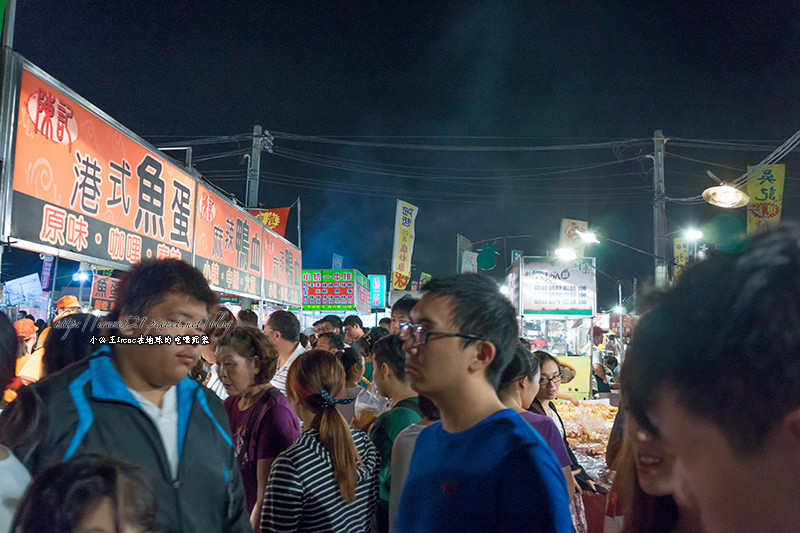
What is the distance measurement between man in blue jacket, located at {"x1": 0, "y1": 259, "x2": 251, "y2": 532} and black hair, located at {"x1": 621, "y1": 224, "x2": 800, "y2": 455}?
5.83 ft

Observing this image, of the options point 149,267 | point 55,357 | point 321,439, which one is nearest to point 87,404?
point 149,267

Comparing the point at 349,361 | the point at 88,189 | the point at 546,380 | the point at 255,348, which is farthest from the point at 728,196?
the point at 88,189

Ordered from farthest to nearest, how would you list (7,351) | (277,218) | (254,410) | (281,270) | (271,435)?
(277,218) → (281,270) → (254,410) → (271,435) → (7,351)

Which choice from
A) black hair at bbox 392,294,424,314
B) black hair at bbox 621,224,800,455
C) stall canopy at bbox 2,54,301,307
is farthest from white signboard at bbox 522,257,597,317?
black hair at bbox 621,224,800,455

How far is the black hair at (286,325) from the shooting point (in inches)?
231

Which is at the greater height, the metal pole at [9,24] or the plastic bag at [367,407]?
the metal pole at [9,24]

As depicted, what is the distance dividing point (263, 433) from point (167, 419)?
3.73ft

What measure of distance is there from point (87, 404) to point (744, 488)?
2021 millimetres

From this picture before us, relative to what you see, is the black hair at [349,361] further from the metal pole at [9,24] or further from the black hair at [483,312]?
the metal pole at [9,24]

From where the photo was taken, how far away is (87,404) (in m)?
1.85

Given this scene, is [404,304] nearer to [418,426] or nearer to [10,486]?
[418,426]

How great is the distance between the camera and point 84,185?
14.3ft

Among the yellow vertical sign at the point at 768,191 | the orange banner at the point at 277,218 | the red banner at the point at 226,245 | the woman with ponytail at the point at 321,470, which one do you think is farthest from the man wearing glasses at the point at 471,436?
the yellow vertical sign at the point at 768,191

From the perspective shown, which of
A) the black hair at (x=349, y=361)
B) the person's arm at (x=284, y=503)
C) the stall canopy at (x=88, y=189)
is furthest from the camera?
the black hair at (x=349, y=361)
